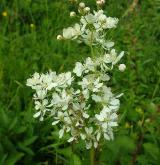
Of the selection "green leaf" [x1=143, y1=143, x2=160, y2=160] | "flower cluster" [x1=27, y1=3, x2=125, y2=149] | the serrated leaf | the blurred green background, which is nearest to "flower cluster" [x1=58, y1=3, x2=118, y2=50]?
"flower cluster" [x1=27, y1=3, x2=125, y2=149]

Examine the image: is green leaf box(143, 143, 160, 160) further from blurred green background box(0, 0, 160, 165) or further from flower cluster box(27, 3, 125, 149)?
flower cluster box(27, 3, 125, 149)

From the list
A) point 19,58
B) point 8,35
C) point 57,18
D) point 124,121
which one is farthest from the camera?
point 57,18

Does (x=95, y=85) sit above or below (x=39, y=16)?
below

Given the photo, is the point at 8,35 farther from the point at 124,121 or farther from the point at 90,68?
the point at 90,68

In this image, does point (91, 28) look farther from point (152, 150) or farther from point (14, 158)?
point (14, 158)

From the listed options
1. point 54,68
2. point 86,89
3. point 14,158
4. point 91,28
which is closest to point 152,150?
point 86,89

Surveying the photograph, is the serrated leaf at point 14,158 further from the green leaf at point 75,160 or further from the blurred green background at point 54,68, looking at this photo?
the green leaf at point 75,160

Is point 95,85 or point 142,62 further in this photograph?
point 142,62

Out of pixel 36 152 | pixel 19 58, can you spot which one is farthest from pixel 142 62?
pixel 36 152

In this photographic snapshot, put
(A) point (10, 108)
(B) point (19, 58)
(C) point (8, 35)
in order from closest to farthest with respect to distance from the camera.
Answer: (A) point (10, 108) < (B) point (19, 58) < (C) point (8, 35)
